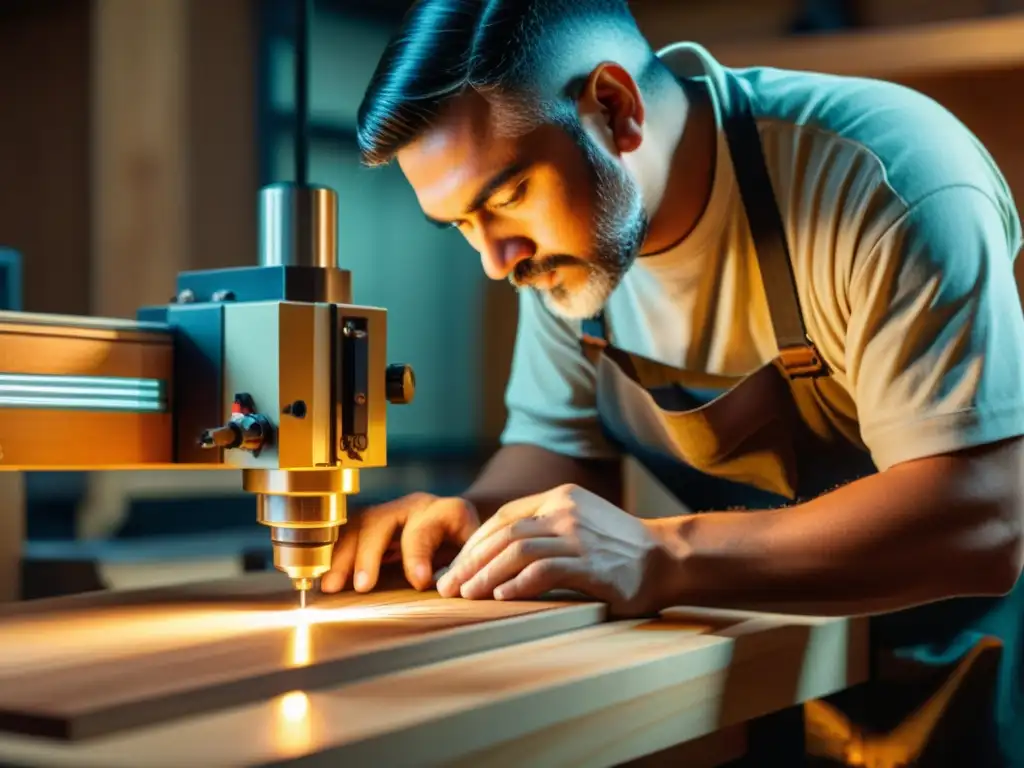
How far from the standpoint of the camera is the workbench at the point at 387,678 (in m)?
0.69

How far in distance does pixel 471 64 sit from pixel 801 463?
0.62 meters

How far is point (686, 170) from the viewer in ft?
4.74

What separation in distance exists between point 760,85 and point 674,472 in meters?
0.51

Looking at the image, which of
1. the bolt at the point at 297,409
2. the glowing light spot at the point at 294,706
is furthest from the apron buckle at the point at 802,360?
the glowing light spot at the point at 294,706

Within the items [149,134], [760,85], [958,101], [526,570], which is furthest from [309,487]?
[149,134]

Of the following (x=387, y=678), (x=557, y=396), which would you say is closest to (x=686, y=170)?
(x=557, y=396)

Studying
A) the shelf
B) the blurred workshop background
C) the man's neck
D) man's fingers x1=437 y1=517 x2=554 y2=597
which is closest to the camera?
man's fingers x1=437 y1=517 x2=554 y2=597

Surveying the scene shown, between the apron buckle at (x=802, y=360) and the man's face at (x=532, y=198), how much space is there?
0.63 ft

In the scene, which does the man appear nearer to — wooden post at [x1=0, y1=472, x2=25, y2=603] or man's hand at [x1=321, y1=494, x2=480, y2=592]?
man's hand at [x1=321, y1=494, x2=480, y2=592]

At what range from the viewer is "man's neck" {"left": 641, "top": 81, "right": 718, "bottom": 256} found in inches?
56.8

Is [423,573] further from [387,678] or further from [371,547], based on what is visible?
[387,678]

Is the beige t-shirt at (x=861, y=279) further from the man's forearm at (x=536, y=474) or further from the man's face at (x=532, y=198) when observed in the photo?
the man's face at (x=532, y=198)

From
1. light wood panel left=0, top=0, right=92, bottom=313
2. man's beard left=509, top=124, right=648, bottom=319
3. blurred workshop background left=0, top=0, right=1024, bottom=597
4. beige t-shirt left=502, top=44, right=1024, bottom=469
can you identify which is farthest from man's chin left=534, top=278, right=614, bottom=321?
light wood panel left=0, top=0, right=92, bottom=313

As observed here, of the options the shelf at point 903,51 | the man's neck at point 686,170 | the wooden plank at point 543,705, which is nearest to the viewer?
the wooden plank at point 543,705
